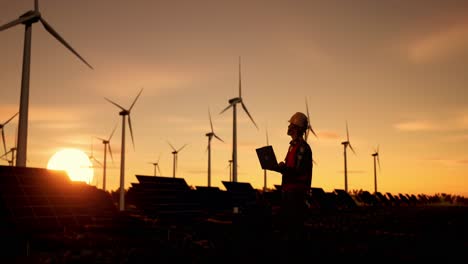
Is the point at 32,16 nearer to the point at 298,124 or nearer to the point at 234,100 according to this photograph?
the point at 234,100

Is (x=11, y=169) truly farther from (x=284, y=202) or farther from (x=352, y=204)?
(x=352, y=204)

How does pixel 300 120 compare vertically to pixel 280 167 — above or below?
above

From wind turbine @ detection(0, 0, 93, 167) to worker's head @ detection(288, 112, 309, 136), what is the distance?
17641mm

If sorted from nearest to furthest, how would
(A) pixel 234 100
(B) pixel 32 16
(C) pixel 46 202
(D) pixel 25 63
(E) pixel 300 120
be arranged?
(E) pixel 300 120, (C) pixel 46 202, (D) pixel 25 63, (B) pixel 32 16, (A) pixel 234 100

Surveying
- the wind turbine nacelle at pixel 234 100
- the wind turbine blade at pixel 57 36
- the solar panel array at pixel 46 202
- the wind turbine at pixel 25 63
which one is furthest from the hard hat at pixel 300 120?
the wind turbine nacelle at pixel 234 100

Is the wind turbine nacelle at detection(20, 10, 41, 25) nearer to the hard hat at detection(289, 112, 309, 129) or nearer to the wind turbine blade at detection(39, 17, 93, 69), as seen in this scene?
the wind turbine blade at detection(39, 17, 93, 69)

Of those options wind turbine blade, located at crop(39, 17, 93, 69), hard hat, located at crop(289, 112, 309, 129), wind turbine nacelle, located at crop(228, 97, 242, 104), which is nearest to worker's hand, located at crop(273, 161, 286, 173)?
hard hat, located at crop(289, 112, 309, 129)

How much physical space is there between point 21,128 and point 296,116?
A: 18.6m

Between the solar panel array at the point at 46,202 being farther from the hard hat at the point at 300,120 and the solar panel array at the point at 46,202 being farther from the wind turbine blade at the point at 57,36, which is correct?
the wind turbine blade at the point at 57,36

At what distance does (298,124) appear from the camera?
8.09 m

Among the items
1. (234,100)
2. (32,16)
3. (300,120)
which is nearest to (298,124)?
(300,120)

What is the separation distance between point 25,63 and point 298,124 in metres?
21.0

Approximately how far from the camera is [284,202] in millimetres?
8133

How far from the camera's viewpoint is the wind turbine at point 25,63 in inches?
883
